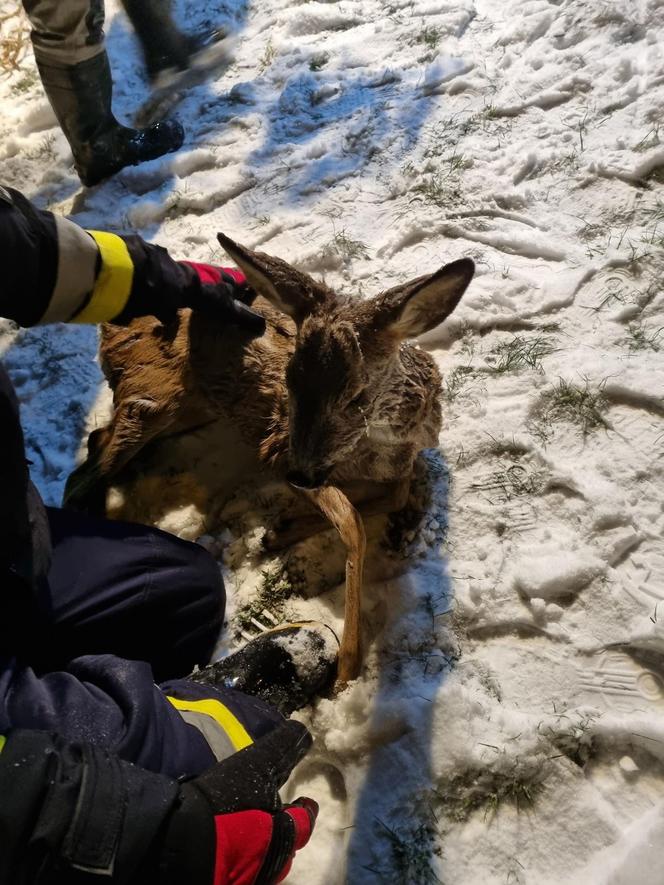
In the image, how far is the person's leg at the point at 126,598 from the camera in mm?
2387

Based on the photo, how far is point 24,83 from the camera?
555cm

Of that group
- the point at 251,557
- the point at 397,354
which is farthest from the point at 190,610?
the point at 397,354

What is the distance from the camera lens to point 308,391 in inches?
94.7

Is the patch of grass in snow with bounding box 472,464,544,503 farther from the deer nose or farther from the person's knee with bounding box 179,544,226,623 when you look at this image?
the person's knee with bounding box 179,544,226,623

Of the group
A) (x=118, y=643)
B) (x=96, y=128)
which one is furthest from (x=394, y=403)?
(x=96, y=128)

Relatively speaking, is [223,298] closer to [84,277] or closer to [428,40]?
[84,277]

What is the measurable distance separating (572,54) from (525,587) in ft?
12.1

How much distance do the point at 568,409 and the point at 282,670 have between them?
182 cm

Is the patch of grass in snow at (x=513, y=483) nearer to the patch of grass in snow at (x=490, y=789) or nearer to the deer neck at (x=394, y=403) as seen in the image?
the deer neck at (x=394, y=403)

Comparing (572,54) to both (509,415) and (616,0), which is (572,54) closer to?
(616,0)

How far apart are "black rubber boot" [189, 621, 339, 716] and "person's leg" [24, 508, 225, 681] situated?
199mm

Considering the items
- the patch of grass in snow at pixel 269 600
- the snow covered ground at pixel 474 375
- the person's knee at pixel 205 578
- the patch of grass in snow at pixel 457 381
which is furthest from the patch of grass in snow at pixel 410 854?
the patch of grass in snow at pixel 457 381

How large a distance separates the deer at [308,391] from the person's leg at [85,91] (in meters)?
1.97

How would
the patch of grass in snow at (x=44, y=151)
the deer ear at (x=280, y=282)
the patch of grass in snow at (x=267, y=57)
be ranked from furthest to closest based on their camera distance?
the patch of grass in snow at (x=267, y=57) → the patch of grass in snow at (x=44, y=151) → the deer ear at (x=280, y=282)
